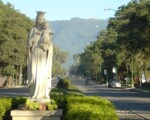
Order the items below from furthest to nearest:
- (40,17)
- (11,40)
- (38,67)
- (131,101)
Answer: (11,40) < (131,101) < (40,17) < (38,67)

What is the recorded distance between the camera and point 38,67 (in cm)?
1525

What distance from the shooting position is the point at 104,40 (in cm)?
13050

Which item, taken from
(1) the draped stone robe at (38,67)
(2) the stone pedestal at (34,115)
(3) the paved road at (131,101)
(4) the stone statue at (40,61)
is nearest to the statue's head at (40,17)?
(4) the stone statue at (40,61)

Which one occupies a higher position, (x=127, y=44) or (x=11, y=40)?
(x=11, y=40)

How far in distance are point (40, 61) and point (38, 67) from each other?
0.19m

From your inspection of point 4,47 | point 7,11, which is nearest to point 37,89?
point 4,47

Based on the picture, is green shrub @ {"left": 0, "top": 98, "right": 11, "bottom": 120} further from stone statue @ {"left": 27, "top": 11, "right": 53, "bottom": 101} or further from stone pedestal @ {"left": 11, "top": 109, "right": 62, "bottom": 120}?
stone statue @ {"left": 27, "top": 11, "right": 53, "bottom": 101}

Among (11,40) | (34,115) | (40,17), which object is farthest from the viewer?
(11,40)

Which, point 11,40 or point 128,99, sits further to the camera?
point 11,40

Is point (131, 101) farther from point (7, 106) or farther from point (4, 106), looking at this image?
point (4, 106)

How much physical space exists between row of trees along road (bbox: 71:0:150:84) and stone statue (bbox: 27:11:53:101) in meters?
42.2

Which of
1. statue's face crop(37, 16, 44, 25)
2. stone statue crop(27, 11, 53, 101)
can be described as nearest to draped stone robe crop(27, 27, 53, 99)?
stone statue crop(27, 11, 53, 101)

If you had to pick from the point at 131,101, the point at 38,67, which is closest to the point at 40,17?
the point at 38,67

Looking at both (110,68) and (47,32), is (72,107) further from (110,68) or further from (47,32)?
(110,68)
